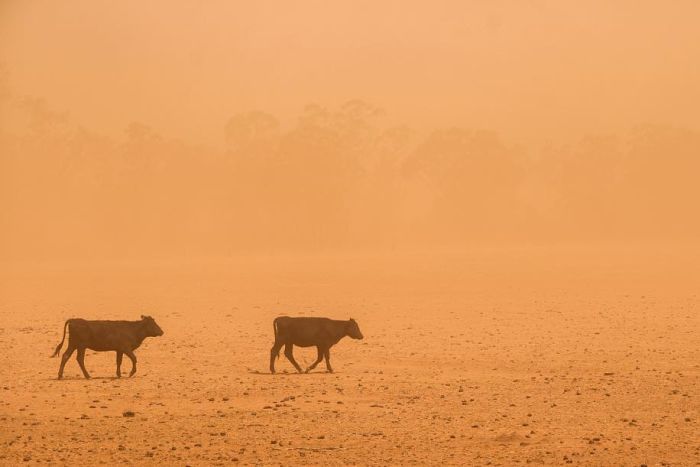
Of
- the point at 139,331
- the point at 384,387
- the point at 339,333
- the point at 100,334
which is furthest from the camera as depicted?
the point at 339,333

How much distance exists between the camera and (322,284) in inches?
1506

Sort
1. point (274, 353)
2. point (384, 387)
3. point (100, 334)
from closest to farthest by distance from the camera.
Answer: point (384, 387), point (100, 334), point (274, 353)

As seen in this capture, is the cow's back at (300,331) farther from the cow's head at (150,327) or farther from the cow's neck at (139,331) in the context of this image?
the cow's neck at (139,331)

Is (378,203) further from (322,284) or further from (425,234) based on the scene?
(322,284)

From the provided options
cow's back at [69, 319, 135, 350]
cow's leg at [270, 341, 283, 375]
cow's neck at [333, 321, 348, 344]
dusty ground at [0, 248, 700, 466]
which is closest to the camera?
dusty ground at [0, 248, 700, 466]

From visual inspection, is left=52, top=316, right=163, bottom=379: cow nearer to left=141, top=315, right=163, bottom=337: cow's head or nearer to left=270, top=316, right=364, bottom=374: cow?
left=141, top=315, right=163, bottom=337: cow's head

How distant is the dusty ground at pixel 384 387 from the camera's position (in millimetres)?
11906

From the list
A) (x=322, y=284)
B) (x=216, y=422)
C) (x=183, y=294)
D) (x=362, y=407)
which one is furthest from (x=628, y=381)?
(x=322, y=284)

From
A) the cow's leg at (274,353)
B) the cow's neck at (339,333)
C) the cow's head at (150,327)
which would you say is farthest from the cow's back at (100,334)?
the cow's neck at (339,333)

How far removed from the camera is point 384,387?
15.5 meters

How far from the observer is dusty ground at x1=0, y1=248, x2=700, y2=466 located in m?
11.9

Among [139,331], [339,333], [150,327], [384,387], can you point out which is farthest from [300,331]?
[139,331]

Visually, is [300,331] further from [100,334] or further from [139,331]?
[100,334]

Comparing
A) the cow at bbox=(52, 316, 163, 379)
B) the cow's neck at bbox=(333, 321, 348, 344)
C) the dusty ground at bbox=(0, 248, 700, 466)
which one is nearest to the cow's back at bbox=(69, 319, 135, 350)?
the cow at bbox=(52, 316, 163, 379)
